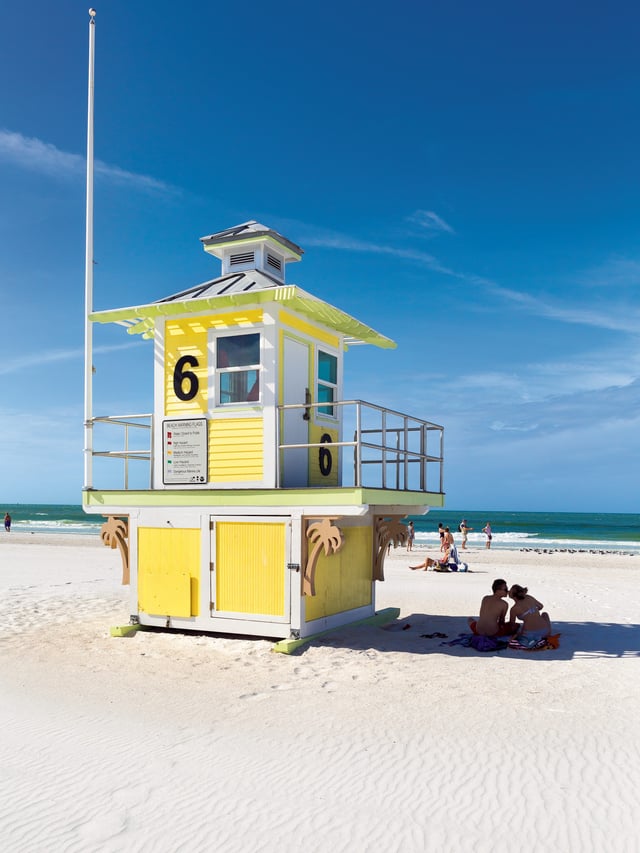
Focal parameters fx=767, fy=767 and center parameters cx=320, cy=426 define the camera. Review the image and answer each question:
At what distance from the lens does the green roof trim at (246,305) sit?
39.4 ft

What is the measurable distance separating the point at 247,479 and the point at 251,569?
1.43 metres

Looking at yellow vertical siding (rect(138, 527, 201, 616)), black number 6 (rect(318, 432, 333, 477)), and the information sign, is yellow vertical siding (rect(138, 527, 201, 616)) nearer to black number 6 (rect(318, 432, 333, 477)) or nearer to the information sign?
the information sign

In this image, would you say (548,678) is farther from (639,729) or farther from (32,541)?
(32,541)

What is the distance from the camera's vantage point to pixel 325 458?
13.7 m

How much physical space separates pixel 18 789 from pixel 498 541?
52974mm

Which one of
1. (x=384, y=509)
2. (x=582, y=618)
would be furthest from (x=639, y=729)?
(x=582, y=618)

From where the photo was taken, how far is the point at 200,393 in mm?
12797

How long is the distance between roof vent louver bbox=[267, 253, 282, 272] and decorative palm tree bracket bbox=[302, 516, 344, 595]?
535 centimetres

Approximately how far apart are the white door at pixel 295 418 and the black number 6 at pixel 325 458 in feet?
1.48

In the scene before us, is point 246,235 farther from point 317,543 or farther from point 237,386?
point 317,543

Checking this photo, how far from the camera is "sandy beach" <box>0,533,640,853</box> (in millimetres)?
5887

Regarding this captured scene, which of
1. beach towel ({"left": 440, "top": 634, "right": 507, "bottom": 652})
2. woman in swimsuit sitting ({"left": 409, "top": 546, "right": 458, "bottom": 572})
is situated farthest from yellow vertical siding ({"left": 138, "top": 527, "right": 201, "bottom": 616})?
woman in swimsuit sitting ({"left": 409, "top": 546, "right": 458, "bottom": 572})

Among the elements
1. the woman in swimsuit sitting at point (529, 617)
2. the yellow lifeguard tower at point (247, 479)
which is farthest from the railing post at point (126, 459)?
the woman in swimsuit sitting at point (529, 617)

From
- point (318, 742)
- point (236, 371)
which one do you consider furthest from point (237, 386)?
point (318, 742)
